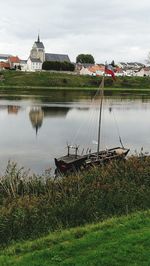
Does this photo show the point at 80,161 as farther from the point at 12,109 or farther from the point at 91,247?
the point at 12,109

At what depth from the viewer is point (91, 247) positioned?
1113 centimetres

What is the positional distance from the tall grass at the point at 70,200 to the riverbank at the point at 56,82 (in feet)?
358

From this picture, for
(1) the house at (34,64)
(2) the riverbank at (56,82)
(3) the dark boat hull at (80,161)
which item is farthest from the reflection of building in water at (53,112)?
(1) the house at (34,64)

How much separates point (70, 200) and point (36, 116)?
44.6 metres

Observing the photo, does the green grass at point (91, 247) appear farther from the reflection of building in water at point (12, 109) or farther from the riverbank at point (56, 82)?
the riverbank at point (56, 82)

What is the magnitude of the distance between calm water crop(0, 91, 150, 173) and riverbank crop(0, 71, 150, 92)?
62.4 m

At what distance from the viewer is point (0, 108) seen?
229ft

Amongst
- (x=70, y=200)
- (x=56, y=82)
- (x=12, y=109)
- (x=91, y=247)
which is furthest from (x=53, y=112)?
(x=56, y=82)

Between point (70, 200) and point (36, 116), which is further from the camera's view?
point (36, 116)

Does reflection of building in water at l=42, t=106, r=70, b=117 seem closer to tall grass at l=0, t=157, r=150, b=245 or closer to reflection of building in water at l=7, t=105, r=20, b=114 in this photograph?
reflection of building in water at l=7, t=105, r=20, b=114

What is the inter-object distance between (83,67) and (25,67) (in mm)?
29004

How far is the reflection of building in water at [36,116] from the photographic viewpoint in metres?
50.6

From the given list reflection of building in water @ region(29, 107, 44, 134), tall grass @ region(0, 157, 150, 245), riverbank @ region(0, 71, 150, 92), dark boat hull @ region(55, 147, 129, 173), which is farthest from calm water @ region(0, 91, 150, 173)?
riverbank @ region(0, 71, 150, 92)

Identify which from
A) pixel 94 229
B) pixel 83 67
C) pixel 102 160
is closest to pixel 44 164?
pixel 102 160
